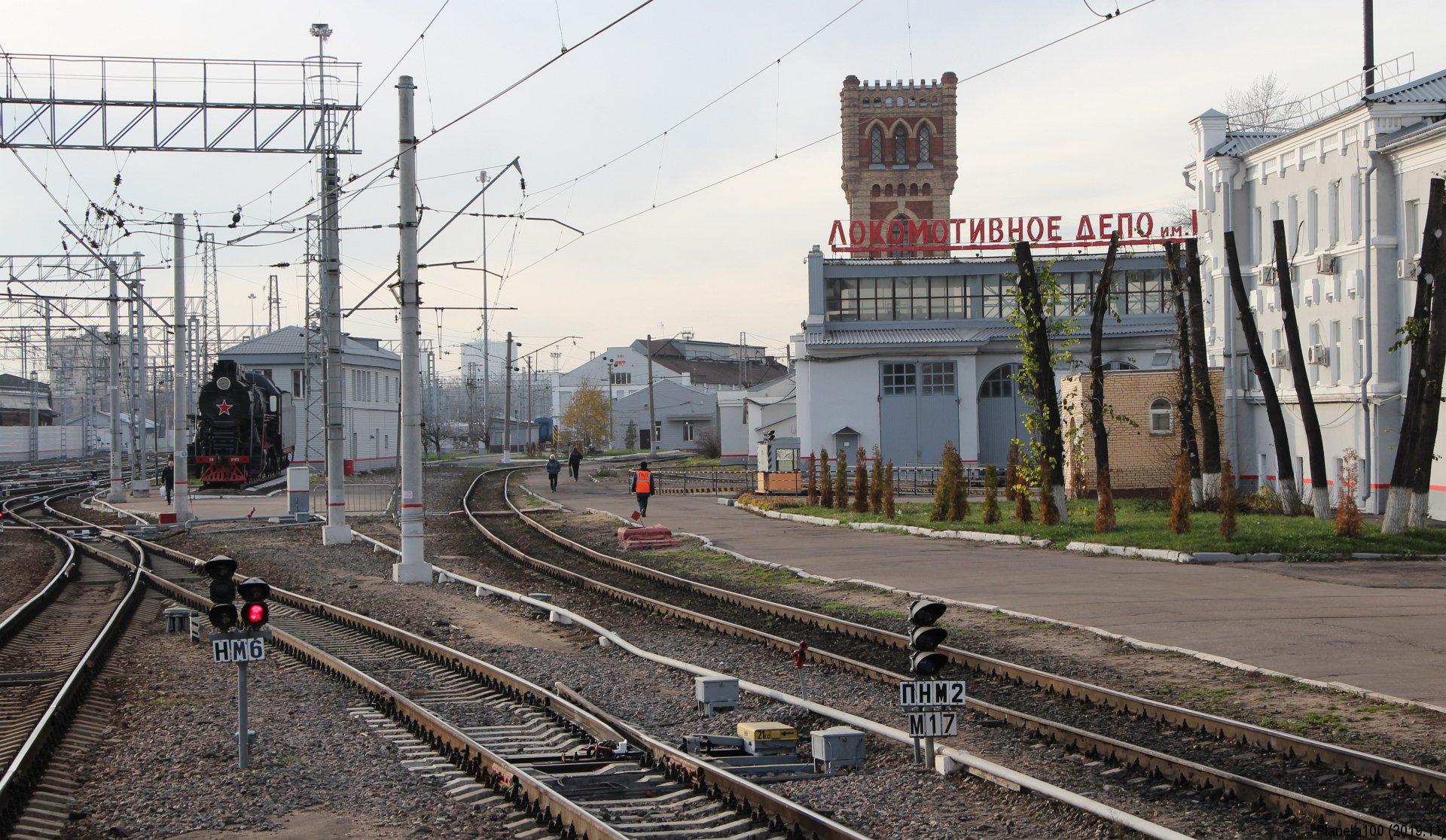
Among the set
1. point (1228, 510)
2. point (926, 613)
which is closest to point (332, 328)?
point (1228, 510)

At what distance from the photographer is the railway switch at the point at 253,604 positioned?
10273 millimetres

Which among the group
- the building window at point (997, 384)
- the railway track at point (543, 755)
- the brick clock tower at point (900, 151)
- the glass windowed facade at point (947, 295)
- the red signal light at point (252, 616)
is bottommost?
the railway track at point (543, 755)

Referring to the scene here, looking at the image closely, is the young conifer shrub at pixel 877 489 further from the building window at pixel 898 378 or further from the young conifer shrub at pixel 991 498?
the building window at pixel 898 378

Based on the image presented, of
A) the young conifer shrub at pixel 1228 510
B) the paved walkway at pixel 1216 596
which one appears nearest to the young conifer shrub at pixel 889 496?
the paved walkway at pixel 1216 596

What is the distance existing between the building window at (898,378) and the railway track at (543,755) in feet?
130

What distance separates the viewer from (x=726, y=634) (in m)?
16.0

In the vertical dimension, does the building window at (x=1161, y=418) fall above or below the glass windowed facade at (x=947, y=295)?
below

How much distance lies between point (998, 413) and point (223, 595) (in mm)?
46818

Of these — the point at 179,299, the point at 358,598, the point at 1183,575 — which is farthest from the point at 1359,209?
the point at 179,299

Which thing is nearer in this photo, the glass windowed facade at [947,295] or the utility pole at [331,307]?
the utility pole at [331,307]

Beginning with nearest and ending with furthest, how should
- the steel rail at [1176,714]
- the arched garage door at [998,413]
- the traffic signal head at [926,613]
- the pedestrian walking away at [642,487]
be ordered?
the steel rail at [1176,714], the traffic signal head at [926,613], the pedestrian walking away at [642,487], the arched garage door at [998,413]

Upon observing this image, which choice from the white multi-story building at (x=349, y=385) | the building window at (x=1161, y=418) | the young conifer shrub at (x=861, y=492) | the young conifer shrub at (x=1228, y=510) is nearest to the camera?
the young conifer shrub at (x=1228, y=510)

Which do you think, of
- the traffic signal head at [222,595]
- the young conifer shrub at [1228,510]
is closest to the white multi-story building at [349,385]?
the young conifer shrub at [1228,510]

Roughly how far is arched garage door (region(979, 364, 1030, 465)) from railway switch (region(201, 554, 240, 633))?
46.2 m
